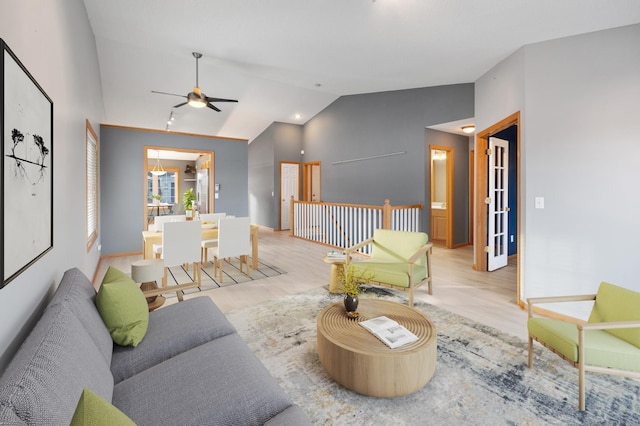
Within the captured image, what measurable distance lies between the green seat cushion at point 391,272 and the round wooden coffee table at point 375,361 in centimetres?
111

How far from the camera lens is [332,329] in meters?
2.14

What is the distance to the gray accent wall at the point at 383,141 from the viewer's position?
6.02m

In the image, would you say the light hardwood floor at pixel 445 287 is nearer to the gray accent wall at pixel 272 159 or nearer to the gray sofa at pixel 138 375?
the gray sofa at pixel 138 375

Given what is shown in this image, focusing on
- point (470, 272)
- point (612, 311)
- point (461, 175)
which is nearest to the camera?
point (612, 311)

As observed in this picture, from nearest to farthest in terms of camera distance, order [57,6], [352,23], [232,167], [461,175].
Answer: [57,6] → [352,23] → [461,175] → [232,167]

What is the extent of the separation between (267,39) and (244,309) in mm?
3429

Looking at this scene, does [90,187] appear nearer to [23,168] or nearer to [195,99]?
[195,99]

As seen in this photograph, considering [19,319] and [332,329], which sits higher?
[19,319]

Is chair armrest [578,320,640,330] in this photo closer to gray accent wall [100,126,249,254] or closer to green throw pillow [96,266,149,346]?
green throw pillow [96,266,149,346]

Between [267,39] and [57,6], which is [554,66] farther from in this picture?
[57,6]

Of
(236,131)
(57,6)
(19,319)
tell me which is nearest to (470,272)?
(19,319)

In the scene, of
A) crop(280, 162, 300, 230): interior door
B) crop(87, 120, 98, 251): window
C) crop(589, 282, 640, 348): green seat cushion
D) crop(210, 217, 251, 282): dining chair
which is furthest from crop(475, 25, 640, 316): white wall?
crop(280, 162, 300, 230): interior door

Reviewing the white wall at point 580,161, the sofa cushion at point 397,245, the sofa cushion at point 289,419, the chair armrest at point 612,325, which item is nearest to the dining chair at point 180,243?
the sofa cushion at point 397,245

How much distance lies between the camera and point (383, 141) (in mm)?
7000
